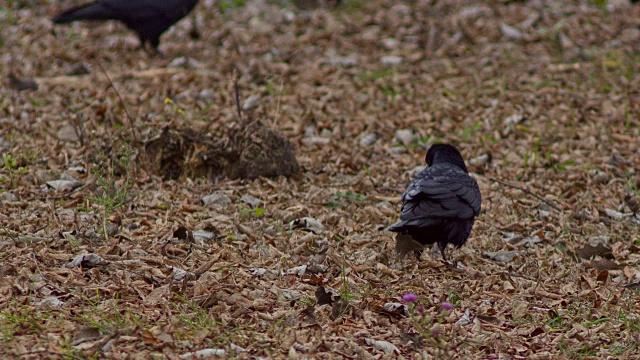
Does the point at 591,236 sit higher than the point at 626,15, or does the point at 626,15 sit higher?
the point at 626,15

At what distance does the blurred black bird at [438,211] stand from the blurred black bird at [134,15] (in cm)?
481

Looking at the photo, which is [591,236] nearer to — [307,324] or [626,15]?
[307,324]

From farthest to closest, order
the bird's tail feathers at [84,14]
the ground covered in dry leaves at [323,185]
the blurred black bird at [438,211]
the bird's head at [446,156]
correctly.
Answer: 1. the bird's tail feathers at [84,14]
2. the bird's head at [446,156]
3. the blurred black bird at [438,211]
4. the ground covered in dry leaves at [323,185]

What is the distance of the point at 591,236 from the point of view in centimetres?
566

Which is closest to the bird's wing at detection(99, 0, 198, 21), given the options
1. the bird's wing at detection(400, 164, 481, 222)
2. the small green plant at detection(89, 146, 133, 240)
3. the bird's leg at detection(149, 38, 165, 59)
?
the bird's leg at detection(149, 38, 165, 59)

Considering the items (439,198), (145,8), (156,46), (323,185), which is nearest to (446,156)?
(439,198)

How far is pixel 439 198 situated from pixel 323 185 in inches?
58.6

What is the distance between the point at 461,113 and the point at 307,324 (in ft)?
13.8

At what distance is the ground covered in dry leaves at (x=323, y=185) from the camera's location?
3.93m

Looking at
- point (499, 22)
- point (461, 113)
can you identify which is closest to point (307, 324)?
point (461, 113)

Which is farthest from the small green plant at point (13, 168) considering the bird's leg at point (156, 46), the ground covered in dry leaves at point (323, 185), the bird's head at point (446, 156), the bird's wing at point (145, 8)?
the bird's wing at point (145, 8)

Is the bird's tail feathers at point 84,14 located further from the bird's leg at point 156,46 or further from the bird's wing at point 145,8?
the bird's leg at point 156,46

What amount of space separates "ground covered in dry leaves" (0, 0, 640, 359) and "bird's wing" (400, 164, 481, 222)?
0.31 meters

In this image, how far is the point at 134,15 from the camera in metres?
9.06
